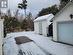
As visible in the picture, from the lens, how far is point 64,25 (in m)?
19.3

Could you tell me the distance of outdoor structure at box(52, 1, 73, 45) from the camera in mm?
17769

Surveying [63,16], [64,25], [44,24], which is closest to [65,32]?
[64,25]

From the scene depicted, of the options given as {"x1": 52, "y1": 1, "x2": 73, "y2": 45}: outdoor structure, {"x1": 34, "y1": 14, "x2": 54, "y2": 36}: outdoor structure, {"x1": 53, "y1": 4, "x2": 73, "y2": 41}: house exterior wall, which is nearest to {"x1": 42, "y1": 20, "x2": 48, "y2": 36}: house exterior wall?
{"x1": 34, "y1": 14, "x2": 54, "y2": 36}: outdoor structure

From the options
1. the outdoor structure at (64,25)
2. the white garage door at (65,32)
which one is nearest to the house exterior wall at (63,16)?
the outdoor structure at (64,25)

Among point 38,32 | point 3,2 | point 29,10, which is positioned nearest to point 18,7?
point 29,10

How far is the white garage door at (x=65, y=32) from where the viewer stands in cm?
1778

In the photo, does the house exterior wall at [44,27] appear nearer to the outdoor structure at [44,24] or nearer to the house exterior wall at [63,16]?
the outdoor structure at [44,24]

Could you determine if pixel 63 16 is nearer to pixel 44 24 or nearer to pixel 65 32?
pixel 65 32

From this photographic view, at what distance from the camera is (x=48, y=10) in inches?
1965

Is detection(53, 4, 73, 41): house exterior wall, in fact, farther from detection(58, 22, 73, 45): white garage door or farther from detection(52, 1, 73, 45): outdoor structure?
detection(58, 22, 73, 45): white garage door

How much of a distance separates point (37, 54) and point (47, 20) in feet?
56.3

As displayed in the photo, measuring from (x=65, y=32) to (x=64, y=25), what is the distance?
0.79 m

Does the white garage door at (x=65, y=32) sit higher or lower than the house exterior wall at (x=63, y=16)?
lower

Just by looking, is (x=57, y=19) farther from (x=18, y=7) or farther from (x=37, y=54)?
(x=18, y=7)
